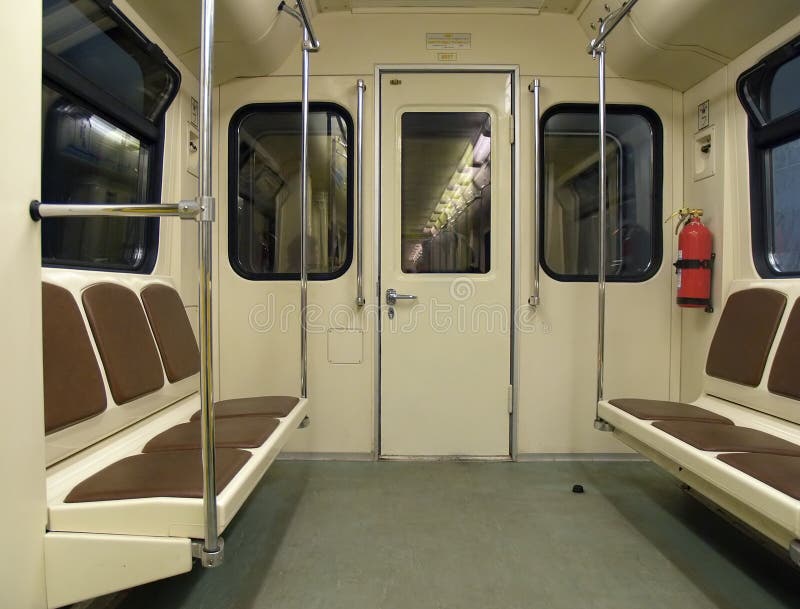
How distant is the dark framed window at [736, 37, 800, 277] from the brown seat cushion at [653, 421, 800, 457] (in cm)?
89

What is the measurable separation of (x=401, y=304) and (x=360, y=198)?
699 millimetres

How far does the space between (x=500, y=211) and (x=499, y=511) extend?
1691 mm

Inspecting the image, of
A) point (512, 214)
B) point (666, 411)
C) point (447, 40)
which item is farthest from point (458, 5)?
point (666, 411)

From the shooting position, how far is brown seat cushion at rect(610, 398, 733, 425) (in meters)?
1.83

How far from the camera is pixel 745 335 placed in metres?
1.98

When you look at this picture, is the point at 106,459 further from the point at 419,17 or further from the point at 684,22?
the point at 684,22

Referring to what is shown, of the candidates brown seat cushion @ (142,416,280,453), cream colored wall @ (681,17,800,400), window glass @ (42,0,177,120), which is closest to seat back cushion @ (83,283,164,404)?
Result: brown seat cushion @ (142,416,280,453)

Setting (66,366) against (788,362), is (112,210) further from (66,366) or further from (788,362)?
(788,362)

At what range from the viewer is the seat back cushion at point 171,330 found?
182cm

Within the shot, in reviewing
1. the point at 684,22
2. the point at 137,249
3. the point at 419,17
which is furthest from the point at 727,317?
the point at 137,249

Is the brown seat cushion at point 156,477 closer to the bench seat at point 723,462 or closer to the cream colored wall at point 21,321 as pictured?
the cream colored wall at point 21,321

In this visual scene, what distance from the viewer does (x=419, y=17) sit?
2.59 meters

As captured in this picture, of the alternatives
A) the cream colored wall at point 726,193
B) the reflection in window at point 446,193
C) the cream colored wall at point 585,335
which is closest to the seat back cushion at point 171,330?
the reflection in window at point 446,193

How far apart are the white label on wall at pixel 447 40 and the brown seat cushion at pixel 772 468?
2526 millimetres
